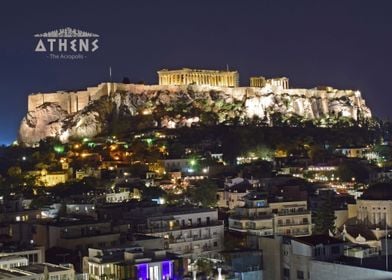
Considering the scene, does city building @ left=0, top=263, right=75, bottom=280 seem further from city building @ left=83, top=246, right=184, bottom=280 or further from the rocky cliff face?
the rocky cliff face

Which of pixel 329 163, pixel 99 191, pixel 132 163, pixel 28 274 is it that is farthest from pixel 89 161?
pixel 28 274

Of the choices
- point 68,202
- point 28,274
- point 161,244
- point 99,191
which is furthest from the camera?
point 99,191

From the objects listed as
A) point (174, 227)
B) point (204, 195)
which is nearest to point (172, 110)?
point (204, 195)

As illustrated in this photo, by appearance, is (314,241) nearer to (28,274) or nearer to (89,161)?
(28,274)

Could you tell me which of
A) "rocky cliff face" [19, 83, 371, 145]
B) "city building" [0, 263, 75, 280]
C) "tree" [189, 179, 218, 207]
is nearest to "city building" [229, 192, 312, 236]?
"tree" [189, 179, 218, 207]

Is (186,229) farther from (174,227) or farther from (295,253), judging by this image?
(295,253)

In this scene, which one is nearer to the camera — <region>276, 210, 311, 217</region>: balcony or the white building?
the white building

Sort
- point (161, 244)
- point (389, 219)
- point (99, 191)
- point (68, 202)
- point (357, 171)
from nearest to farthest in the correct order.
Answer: point (161, 244) < point (389, 219) < point (68, 202) < point (99, 191) < point (357, 171)

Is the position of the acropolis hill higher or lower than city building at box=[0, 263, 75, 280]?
higher
